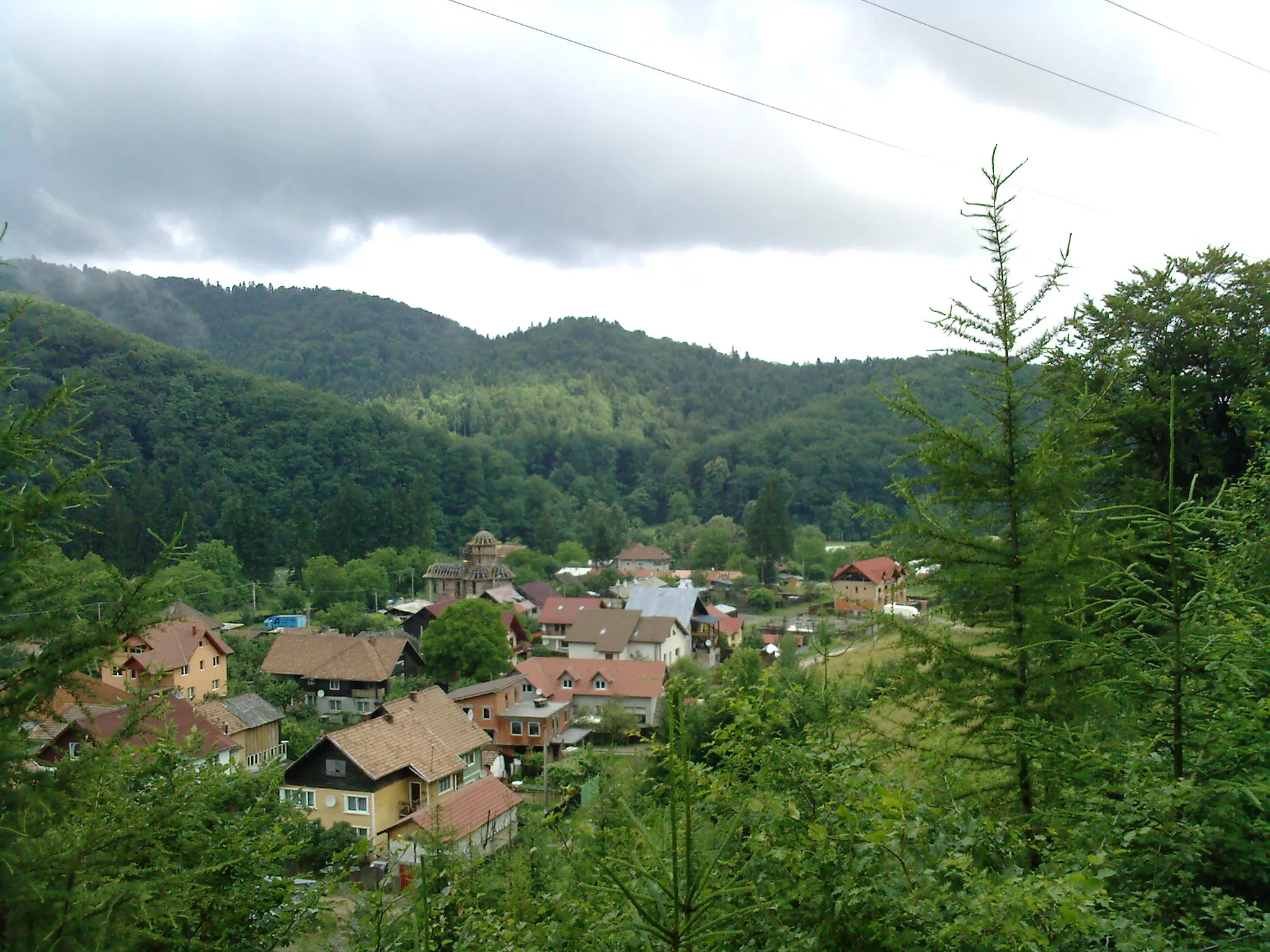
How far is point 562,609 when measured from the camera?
122 ft

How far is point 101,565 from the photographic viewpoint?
11.8 ft

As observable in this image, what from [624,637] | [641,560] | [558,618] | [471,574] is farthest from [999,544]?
[641,560]

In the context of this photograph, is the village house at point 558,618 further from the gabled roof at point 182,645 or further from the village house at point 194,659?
the gabled roof at point 182,645

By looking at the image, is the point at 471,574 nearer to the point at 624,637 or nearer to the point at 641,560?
the point at 624,637

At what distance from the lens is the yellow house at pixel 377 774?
14.6 meters

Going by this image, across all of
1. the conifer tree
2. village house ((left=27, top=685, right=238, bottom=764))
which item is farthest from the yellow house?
the conifer tree

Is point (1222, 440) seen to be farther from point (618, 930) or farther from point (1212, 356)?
point (618, 930)

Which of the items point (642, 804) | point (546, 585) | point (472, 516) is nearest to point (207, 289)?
point (472, 516)

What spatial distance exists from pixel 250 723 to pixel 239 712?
402 mm

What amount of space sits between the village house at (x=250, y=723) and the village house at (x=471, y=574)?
24.1 meters

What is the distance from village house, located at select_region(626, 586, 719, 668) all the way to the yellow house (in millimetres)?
18141

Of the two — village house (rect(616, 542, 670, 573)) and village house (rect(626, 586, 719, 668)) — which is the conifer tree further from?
village house (rect(616, 542, 670, 573))

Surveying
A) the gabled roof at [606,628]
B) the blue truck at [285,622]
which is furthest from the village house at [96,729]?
the blue truck at [285,622]

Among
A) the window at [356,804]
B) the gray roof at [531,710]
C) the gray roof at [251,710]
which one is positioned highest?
the gray roof at [251,710]
